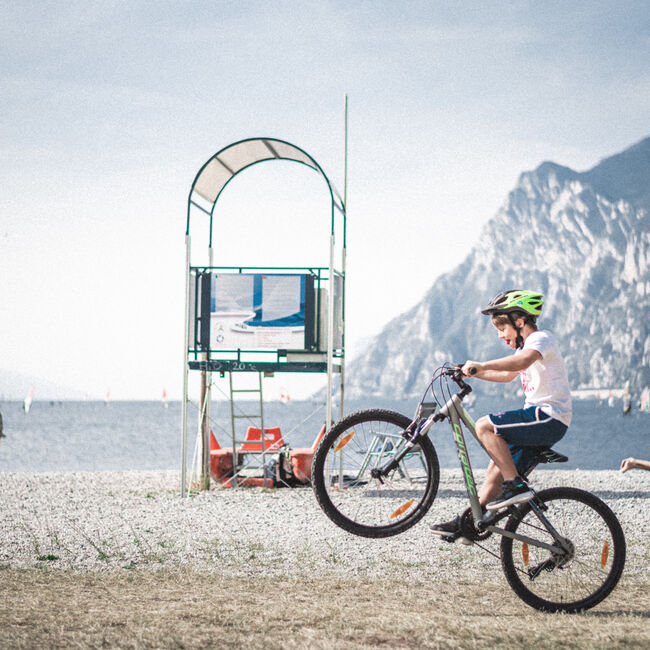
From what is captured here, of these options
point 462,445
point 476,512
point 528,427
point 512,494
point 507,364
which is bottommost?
point 476,512

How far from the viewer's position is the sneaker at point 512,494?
631cm

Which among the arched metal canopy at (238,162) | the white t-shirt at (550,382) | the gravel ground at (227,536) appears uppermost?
the arched metal canopy at (238,162)

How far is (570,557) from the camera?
263 inches

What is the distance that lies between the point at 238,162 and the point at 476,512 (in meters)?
10.7

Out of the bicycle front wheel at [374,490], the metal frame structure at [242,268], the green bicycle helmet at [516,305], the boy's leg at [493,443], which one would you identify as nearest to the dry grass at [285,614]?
the bicycle front wheel at [374,490]

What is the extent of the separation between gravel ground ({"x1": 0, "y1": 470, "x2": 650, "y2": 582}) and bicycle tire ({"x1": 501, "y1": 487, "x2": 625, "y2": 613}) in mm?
2298

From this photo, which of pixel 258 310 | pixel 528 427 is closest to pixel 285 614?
pixel 528 427

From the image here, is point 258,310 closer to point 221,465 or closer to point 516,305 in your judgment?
point 221,465

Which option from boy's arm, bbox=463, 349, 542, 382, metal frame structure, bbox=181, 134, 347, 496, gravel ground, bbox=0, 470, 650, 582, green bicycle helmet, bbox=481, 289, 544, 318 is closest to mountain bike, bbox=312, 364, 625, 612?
boy's arm, bbox=463, 349, 542, 382

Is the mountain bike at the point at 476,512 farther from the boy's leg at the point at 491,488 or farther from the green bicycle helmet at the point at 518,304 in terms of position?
the green bicycle helmet at the point at 518,304

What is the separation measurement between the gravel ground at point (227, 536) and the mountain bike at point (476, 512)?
2396 mm

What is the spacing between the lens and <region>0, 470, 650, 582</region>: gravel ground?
9812 millimetres

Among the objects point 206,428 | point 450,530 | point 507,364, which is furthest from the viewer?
point 206,428

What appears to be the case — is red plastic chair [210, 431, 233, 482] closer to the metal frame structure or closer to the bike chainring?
the metal frame structure
